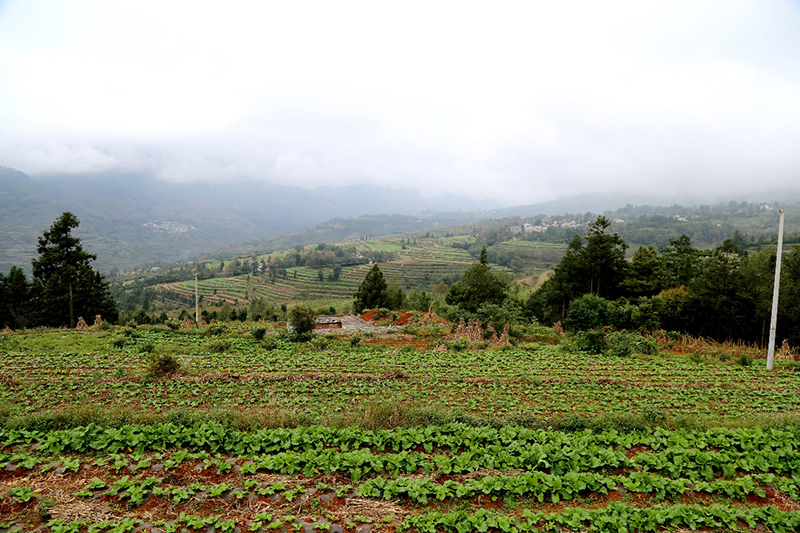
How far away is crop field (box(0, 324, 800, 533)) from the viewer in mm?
5152

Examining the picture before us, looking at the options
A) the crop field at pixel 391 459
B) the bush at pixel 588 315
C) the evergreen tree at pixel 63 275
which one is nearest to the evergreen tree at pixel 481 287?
the bush at pixel 588 315

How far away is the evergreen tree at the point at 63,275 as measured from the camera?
29.1 meters

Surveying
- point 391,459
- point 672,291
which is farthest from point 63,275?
point 672,291

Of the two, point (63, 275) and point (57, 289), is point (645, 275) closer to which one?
point (63, 275)

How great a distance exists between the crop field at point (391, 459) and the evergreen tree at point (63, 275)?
2234 cm

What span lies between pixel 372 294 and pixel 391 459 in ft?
102

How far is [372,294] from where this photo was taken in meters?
37.2

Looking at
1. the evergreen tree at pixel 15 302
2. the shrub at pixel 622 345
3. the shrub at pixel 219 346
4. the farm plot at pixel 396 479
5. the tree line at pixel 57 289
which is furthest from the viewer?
the evergreen tree at pixel 15 302

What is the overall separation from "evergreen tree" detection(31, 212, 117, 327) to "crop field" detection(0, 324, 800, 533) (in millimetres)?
22341

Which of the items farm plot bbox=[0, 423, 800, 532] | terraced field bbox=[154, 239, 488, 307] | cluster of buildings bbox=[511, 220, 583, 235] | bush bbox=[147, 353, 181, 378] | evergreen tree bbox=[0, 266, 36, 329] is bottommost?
terraced field bbox=[154, 239, 488, 307]

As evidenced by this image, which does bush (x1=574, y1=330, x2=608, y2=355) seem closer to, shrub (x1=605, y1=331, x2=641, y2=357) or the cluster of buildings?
shrub (x1=605, y1=331, x2=641, y2=357)

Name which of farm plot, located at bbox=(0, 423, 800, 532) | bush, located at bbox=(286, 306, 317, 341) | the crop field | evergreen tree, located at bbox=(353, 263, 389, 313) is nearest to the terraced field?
evergreen tree, located at bbox=(353, 263, 389, 313)

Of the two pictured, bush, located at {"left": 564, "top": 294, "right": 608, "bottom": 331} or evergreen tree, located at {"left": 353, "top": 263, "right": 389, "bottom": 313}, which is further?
evergreen tree, located at {"left": 353, "top": 263, "right": 389, "bottom": 313}

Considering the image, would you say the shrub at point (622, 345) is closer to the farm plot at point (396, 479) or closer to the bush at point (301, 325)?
the farm plot at point (396, 479)
